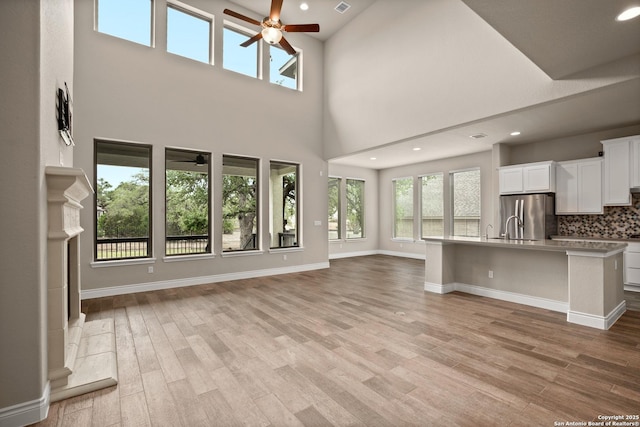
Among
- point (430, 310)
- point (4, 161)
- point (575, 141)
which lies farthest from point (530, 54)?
point (4, 161)

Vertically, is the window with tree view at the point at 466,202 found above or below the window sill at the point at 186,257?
above

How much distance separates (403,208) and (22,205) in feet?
29.7

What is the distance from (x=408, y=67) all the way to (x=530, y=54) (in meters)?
2.66

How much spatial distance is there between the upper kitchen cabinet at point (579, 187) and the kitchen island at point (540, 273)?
1.98 m

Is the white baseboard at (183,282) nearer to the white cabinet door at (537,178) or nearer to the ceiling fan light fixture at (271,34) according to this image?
the ceiling fan light fixture at (271,34)

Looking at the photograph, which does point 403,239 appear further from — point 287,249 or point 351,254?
point 287,249

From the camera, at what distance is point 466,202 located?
26.1ft

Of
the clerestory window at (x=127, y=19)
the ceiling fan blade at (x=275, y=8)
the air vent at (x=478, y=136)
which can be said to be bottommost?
the air vent at (x=478, y=136)

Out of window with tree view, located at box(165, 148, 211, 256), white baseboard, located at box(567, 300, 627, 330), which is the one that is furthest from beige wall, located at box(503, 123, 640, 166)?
window with tree view, located at box(165, 148, 211, 256)

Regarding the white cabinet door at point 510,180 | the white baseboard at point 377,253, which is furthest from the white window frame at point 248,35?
the white cabinet door at point 510,180

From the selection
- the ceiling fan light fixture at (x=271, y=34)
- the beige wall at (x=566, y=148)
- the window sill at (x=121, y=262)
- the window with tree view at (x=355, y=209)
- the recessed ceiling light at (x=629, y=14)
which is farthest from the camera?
the window with tree view at (x=355, y=209)

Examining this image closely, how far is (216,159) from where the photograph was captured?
6.03m

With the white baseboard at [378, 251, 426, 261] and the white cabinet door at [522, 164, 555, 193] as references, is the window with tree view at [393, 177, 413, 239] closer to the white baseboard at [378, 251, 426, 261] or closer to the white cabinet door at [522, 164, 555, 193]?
the white baseboard at [378, 251, 426, 261]

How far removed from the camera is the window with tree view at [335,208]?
30.4 feet
